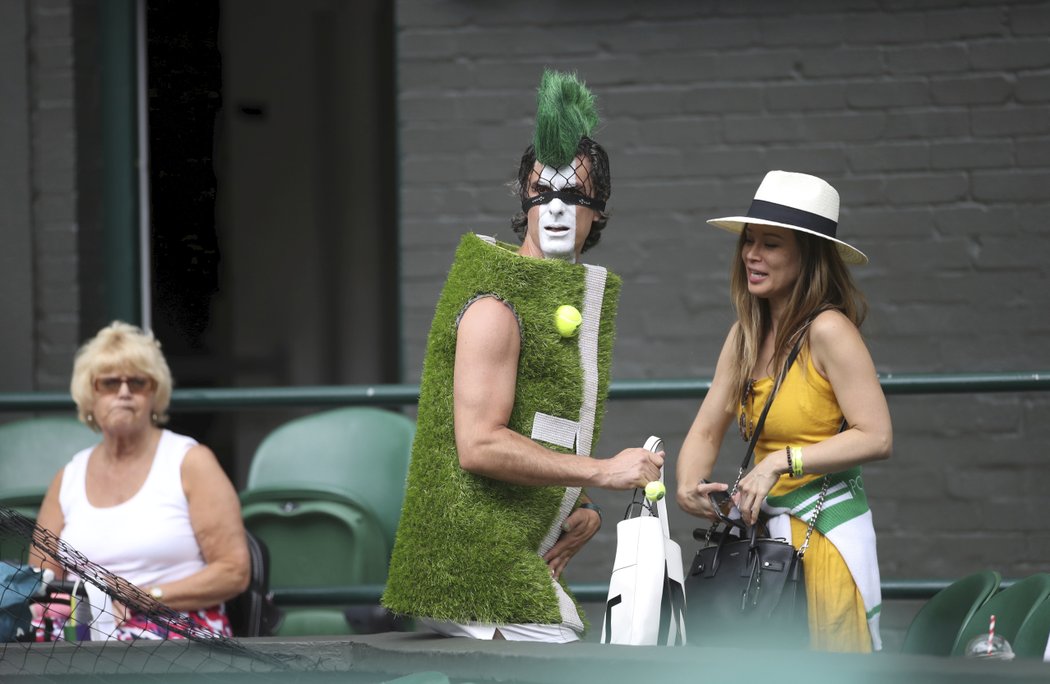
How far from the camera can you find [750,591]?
294 cm

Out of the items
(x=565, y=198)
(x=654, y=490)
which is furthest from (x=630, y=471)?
(x=565, y=198)

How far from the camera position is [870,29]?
5266 mm

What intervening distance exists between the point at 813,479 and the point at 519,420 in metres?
0.68

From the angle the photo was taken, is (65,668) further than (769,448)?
No

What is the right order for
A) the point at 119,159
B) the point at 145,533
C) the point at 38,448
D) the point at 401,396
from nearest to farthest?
the point at 145,533, the point at 401,396, the point at 38,448, the point at 119,159

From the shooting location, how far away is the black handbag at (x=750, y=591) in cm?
292

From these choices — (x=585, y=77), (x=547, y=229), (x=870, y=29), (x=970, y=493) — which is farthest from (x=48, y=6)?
(x=970, y=493)

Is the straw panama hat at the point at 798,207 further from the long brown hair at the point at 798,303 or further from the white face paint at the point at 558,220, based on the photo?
the white face paint at the point at 558,220

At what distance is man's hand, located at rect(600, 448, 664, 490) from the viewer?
275 cm

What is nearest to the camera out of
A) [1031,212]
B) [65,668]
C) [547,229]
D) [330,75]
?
[65,668]

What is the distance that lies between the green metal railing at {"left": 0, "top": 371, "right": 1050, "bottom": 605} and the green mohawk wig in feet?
4.09

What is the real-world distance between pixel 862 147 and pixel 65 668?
11.6ft

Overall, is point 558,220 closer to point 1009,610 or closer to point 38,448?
point 1009,610

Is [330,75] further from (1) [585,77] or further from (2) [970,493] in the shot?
(2) [970,493]
